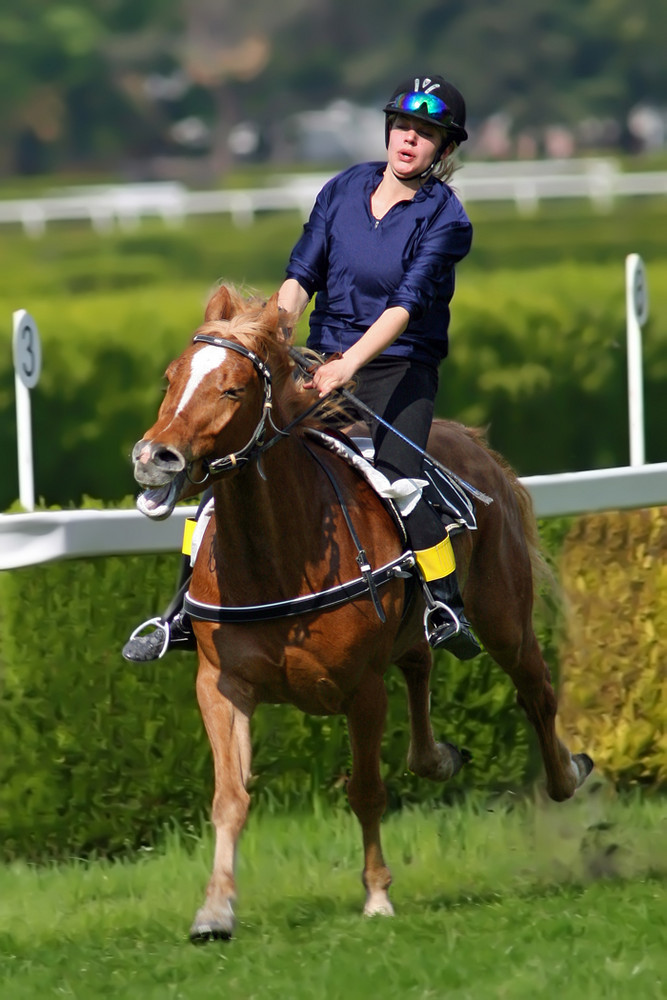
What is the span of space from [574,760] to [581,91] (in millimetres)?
55053

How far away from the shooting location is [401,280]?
566 centimetres

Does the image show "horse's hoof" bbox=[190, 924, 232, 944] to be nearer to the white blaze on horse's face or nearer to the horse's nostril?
the horse's nostril

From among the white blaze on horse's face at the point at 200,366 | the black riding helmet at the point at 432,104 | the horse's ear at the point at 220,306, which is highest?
the black riding helmet at the point at 432,104

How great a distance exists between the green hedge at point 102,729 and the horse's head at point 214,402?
1696 mm

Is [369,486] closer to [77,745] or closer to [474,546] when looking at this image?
[474,546]

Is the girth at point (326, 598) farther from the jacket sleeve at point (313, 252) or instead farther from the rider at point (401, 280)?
the jacket sleeve at point (313, 252)

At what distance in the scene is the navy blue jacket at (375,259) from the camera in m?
5.62

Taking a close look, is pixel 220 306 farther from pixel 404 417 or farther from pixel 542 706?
pixel 542 706

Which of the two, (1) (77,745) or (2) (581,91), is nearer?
(1) (77,745)

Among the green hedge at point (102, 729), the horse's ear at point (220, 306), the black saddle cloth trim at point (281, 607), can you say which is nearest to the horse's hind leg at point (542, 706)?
the green hedge at point (102, 729)

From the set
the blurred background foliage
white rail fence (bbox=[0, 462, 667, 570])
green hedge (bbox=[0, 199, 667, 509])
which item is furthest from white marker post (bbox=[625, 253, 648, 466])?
the blurred background foliage

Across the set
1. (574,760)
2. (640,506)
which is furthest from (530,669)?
(640,506)

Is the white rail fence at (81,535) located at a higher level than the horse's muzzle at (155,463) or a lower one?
lower

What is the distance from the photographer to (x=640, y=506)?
750cm
